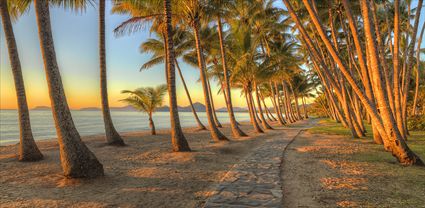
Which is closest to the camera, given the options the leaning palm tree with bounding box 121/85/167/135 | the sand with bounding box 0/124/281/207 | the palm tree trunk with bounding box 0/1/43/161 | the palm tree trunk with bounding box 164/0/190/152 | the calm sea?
the sand with bounding box 0/124/281/207

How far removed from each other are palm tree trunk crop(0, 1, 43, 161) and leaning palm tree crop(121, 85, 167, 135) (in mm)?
9393

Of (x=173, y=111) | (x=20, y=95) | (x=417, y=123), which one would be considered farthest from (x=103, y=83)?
(x=417, y=123)

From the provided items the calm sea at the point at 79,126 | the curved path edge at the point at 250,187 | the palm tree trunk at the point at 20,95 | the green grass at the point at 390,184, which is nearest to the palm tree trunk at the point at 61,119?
the curved path edge at the point at 250,187

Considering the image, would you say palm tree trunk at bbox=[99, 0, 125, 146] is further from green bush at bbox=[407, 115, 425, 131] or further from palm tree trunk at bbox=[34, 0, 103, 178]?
green bush at bbox=[407, 115, 425, 131]

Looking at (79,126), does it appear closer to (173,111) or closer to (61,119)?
(173,111)

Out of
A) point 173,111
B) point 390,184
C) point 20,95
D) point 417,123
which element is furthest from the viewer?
point 417,123

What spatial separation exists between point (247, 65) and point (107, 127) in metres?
10.8

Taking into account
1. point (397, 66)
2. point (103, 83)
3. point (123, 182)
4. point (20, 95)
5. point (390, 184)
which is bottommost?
point (390, 184)

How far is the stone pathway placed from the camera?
3949mm

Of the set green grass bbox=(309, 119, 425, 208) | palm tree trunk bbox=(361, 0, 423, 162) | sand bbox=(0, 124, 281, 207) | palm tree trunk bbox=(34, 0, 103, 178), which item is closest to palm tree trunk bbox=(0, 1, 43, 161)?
sand bbox=(0, 124, 281, 207)

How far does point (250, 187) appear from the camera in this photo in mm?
4719

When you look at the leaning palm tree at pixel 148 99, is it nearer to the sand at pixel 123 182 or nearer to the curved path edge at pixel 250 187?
the sand at pixel 123 182

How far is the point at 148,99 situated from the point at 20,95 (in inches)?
390

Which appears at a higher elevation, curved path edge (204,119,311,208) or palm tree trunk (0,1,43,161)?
palm tree trunk (0,1,43,161)
